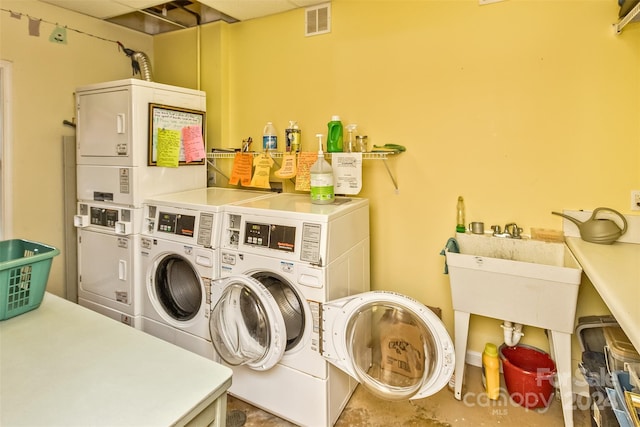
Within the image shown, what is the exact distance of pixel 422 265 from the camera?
234cm

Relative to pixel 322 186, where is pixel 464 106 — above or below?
above

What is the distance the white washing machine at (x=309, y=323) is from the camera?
1639 millimetres

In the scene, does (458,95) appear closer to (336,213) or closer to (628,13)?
(628,13)

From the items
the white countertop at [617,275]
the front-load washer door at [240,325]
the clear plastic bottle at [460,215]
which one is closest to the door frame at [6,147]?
the front-load washer door at [240,325]

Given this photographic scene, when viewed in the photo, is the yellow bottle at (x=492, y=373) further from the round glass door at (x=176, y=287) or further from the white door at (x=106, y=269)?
the white door at (x=106, y=269)

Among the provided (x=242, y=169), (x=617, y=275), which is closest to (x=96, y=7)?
(x=242, y=169)

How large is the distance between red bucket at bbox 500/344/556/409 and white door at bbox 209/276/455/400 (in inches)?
25.8

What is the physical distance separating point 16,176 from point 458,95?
302 centimetres

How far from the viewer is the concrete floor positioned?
6.01ft

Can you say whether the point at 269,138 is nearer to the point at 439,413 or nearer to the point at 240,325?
the point at 240,325

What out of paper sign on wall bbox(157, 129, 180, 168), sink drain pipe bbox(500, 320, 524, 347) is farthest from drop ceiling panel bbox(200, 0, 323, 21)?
sink drain pipe bbox(500, 320, 524, 347)

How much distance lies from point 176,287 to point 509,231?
2.09 metres

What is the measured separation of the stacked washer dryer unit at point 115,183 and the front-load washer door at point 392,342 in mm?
1400

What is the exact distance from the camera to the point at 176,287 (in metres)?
2.27
